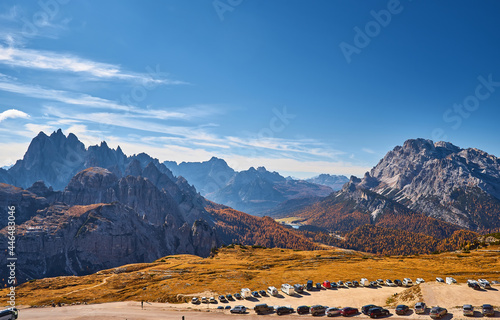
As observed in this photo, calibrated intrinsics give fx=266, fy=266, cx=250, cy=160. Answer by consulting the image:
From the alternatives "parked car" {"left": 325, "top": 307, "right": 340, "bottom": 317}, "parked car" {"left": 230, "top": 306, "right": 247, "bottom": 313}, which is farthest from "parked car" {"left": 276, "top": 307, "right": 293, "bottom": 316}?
"parked car" {"left": 325, "top": 307, "right": 340, "bottom": 317}

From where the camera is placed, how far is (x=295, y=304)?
3066 inches

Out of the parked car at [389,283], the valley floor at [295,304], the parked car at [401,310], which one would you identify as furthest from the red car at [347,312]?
the parked car at [389,283]

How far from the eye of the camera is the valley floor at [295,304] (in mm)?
68250

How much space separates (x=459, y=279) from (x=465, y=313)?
48863mm

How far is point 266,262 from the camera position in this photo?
15700cm

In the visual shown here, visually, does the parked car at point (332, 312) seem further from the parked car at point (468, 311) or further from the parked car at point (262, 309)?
the parked car at point (468, 311)

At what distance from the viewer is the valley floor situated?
68250 millimetres

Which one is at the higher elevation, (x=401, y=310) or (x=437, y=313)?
(x=437, y=313)

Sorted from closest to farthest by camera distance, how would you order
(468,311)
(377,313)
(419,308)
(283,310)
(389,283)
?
(468,311)
(419,308)
(377,313)
(283,310)
(389,283)

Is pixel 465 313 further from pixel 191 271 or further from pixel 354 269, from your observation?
pixel 191 271

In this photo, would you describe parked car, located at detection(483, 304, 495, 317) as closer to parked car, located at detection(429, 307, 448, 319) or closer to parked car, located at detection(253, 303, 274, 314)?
parked car, located at detection(429, 307, 448, 319)

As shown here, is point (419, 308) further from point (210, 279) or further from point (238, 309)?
point (210, 279)

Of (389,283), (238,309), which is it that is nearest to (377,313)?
(238,309)

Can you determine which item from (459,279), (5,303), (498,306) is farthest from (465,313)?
(5,303)
